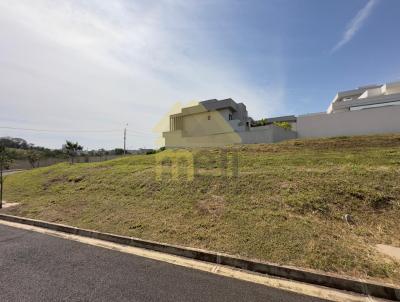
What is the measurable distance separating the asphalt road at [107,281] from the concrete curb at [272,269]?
0.39m

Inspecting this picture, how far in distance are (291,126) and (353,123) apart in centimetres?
623

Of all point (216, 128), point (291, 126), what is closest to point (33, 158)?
point (216, 128)

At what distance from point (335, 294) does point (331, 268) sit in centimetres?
43

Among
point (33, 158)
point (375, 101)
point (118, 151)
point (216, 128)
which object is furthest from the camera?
point (118, 151)

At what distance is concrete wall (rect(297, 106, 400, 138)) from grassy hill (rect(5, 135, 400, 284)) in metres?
6.21

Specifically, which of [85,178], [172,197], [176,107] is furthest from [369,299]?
[176,107]

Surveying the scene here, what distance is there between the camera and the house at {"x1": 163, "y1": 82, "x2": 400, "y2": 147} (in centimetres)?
1527

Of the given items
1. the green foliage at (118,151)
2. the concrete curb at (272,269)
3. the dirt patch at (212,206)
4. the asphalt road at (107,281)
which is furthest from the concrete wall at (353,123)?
the green foliage at (118,151)

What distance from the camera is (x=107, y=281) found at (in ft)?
10.1

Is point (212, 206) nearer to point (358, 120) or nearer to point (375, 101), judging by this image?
point (358, 120)

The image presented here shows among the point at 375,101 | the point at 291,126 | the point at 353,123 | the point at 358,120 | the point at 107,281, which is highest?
the point at 375,101

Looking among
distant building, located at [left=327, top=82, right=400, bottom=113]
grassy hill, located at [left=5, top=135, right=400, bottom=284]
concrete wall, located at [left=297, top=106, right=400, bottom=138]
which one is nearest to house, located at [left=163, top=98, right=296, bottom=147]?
concrete wall, located at [left=297, top=106, right=400, bottom=138]

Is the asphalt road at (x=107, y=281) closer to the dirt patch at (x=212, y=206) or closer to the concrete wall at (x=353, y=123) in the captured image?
the dirt patch at (x=212, y=206)

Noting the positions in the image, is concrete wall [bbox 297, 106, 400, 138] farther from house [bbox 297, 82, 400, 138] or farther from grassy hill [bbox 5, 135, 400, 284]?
grassy hill [bbox 5, 135, 400, 284]
